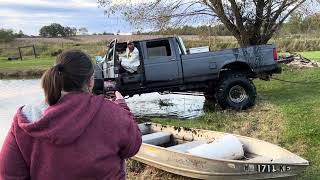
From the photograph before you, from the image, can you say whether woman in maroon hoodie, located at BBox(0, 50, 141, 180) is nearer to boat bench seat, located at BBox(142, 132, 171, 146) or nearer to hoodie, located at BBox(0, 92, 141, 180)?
hoodie, located at BBox(0, 92, 141, 180)

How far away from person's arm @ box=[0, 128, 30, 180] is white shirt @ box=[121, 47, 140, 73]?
10079mm

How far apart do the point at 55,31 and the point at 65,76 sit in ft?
235

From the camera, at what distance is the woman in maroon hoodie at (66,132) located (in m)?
2.67

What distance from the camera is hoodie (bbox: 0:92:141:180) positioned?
266cm

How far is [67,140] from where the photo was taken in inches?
105

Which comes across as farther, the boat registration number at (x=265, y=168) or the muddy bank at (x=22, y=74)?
the muddy bank at (x=22, y=74)

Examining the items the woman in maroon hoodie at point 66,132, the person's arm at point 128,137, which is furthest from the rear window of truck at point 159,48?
the woman in maroon hoodie at point 66,132

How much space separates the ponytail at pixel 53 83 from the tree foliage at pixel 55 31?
68.7m

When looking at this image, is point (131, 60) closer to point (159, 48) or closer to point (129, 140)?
point (159, 48)

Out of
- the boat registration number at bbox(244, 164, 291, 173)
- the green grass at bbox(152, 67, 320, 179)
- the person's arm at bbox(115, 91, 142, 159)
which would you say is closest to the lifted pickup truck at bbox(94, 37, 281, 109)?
the green grass at bbox(152, 67, 320, 179)

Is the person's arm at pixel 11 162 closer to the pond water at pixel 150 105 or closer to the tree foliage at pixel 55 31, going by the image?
the pond water at pixel 150 105

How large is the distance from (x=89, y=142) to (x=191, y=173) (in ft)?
14.1

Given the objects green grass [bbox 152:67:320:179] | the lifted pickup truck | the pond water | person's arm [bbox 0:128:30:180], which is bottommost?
the pond water

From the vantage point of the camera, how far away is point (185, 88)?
523 inches
